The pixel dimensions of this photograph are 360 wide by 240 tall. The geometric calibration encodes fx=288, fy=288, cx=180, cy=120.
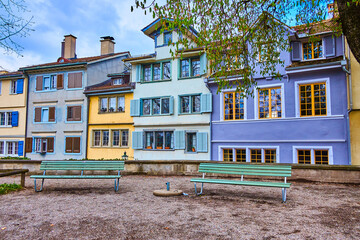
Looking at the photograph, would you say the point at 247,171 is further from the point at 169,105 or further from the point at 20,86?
the point at 20,86

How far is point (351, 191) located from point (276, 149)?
338 inches

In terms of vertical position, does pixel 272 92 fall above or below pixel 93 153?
above

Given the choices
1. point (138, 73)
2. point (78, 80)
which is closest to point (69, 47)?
point (78, 80)

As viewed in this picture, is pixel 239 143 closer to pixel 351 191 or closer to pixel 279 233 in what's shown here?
pixel 351 191

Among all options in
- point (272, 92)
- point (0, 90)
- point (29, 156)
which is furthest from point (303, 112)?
point (0, 90)

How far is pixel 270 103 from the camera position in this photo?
668 inches

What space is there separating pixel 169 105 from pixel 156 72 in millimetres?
3085

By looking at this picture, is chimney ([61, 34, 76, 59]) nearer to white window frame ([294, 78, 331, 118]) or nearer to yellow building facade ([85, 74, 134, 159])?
yellow building facade ([85, 74, 134, 159])

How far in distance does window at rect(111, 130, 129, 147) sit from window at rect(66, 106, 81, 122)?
3.70 meters

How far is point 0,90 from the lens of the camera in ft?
91.9

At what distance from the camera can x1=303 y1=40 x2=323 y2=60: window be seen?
52.6 feet

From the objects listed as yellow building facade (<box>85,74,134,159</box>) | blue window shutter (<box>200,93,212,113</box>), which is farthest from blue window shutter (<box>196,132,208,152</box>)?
yellow building facade (<box>85,74,134,159</box>)

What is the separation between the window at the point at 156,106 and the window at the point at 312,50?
9.75m

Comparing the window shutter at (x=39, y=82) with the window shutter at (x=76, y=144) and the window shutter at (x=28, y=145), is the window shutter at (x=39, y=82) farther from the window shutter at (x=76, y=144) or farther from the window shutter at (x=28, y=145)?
the window shutter at (x=76, y=144)
